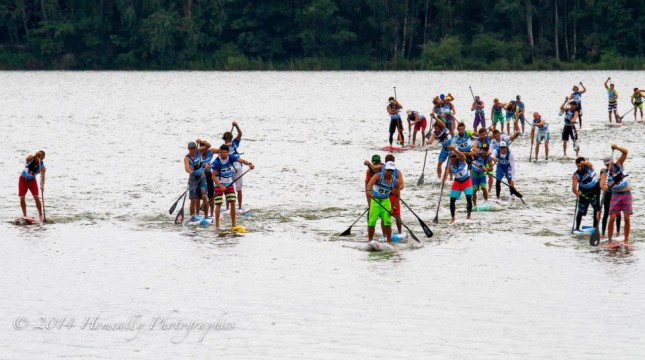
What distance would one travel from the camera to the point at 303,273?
1817 cm

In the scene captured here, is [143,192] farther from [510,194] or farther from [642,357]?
[642,357]

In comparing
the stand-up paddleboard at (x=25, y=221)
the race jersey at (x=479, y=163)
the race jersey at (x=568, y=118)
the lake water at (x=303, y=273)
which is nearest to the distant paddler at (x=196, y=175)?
the lake water at (x=303, y=273)

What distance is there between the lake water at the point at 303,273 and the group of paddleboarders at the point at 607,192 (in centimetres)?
56

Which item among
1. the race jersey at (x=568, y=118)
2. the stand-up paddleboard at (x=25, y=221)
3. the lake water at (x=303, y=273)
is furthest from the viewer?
the race jersey at (x=568, y=118)

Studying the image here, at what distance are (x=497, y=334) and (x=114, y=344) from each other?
16.6 feet

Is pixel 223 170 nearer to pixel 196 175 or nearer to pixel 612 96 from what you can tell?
pixel 196 175

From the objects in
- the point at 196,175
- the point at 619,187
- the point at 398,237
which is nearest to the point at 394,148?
the point at 196,175

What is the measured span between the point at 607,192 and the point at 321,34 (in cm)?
7952

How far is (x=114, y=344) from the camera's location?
14.3 m

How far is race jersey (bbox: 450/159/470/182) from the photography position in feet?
68.9

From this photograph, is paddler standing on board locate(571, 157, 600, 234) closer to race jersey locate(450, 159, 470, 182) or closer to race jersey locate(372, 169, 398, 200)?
race jersey locate(450, 159, 470, 182)

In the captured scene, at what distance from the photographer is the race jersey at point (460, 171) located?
21016 millimetres

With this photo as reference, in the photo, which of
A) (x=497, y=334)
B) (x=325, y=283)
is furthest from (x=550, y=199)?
(x=497, y=334)

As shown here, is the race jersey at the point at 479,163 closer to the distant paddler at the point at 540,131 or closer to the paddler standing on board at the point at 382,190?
the paddler standing on board at the point at 382,190
